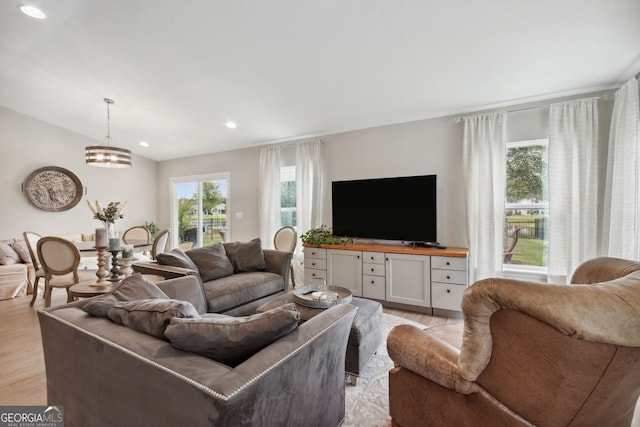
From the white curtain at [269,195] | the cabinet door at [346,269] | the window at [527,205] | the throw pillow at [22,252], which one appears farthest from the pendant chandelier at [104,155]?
the window at [527,205]

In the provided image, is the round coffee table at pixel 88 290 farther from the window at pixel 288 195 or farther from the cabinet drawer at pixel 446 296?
the cabinet drawer at pixel 446 296

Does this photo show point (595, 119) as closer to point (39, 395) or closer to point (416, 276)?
point (416, 276)

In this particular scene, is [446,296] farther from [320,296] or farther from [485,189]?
[320,296]

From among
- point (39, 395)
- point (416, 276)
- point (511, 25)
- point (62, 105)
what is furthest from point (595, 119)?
point (62, 105)

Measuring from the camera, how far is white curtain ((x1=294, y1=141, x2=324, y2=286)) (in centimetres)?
467

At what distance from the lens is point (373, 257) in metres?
3.71

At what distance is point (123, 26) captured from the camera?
2.62 m

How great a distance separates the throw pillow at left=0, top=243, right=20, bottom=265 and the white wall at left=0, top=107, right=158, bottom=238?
634mm

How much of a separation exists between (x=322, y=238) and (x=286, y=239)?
78cm

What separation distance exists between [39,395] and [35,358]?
0.72 metres

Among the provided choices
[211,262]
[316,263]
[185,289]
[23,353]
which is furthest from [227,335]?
[316,263]

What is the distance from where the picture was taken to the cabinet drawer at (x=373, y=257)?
12.0 feet

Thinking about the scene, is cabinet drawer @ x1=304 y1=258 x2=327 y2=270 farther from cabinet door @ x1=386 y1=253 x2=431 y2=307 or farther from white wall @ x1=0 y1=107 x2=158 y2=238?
white wall @ x1=0 y1=107 x2=158 y2=238

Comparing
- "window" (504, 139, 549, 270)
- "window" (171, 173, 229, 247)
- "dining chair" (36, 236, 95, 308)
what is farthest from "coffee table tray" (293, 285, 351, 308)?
"window" (171, 173, 229, 247)
